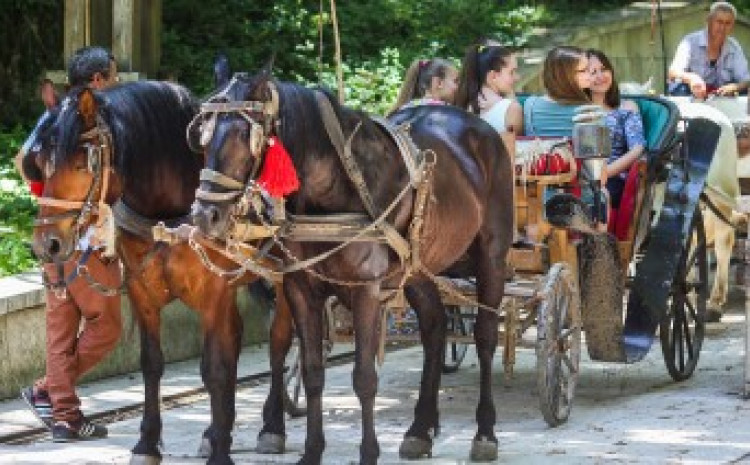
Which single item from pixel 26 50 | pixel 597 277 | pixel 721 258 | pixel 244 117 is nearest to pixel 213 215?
pixel 244 117

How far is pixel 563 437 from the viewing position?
10.7m

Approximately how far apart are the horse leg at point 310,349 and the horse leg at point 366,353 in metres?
0.21

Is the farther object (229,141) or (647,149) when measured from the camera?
(647,149)

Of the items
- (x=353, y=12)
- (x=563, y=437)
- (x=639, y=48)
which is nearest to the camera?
(x=563, y=437)

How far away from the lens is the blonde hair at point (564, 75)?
1209cm

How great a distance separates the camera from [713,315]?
1522 cm

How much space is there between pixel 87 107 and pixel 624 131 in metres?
4.21

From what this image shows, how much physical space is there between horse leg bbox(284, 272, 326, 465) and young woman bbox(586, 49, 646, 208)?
10.5ft

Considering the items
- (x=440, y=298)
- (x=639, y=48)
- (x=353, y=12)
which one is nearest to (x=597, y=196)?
(x=440, y=298)

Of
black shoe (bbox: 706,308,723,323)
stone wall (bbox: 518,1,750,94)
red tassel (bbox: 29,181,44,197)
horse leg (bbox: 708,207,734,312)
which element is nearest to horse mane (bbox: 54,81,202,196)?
red tassel (bbox: 29,181,44,197)

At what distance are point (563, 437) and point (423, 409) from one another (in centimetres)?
84

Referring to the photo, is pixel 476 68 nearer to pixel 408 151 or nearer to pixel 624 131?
pixel 624 131

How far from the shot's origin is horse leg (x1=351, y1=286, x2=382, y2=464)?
9.41m

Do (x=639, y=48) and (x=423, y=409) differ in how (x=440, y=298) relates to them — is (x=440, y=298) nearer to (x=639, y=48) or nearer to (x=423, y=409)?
(x=423, y=409)
